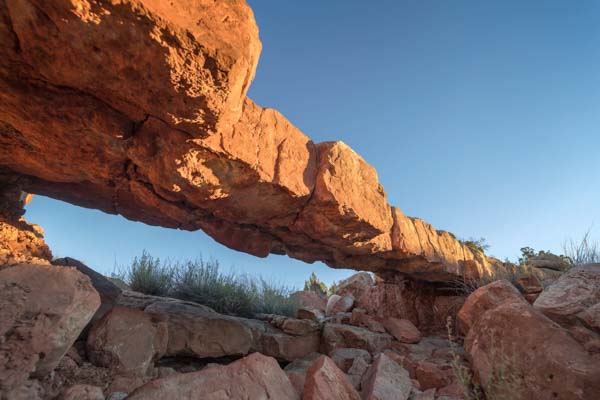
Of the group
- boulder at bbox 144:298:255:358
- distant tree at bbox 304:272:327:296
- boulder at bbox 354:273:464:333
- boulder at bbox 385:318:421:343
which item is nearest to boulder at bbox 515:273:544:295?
boulder at bbox 354:273:464:333

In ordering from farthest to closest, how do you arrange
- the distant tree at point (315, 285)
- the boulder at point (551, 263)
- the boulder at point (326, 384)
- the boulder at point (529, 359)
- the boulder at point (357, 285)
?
the distant tree at point (315, 285) → the boulder at point (357, 285) → the boulder at point (551, 263) → the boulder at point (529, 359) → the boulder at point (326, 384)

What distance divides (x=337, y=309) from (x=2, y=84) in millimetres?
6816

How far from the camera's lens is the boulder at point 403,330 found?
5203 millimetres

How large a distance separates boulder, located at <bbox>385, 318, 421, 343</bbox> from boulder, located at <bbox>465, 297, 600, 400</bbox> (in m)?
2.08

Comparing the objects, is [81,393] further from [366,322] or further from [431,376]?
[366,322]

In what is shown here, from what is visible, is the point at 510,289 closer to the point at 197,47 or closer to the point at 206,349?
the point at 206,349

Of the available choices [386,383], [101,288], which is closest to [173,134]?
[101,288]

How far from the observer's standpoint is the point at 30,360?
5.09 feet

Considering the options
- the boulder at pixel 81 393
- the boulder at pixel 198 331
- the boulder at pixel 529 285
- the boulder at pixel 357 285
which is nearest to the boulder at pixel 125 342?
the boulder at pixel 198 331

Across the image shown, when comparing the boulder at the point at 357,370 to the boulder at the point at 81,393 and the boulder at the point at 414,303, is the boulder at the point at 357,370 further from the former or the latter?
the boulder at the point at 81,393

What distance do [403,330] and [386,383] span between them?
262cm

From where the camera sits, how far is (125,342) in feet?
8.38

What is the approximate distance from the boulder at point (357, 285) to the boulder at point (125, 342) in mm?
5216

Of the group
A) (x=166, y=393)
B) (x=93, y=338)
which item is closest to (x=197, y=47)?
(x=166, y=393)
